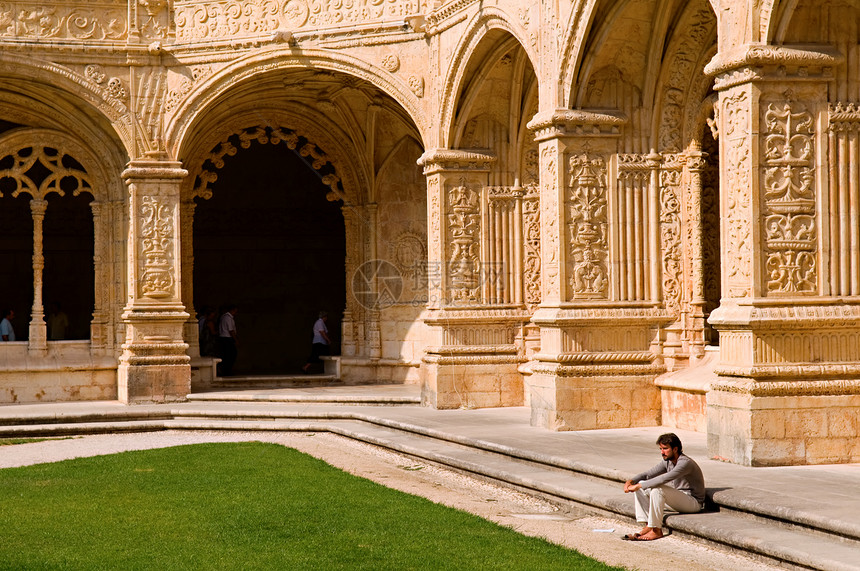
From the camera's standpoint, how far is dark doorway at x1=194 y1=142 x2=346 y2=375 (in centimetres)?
2133

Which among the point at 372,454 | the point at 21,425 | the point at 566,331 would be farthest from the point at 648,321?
the point at 21,425

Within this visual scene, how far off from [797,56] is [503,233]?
628 centimetres

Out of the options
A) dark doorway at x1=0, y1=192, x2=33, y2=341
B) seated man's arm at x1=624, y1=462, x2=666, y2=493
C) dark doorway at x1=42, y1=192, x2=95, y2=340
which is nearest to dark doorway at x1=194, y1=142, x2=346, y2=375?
dark doorway at x1=42, y1=192, x2=95, y2=340

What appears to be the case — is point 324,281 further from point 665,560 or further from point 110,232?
point 665,560

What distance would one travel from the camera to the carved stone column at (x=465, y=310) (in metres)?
13.9

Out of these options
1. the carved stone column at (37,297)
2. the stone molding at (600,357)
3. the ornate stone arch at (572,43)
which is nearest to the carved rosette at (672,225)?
the stone molding at (600,357)

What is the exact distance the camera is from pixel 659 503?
6824 mm

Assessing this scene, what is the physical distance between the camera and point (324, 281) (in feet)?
71.5

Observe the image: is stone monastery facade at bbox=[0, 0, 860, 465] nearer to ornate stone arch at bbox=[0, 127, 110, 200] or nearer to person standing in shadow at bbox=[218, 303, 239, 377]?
ornate stone arch at bbox=[0, 127, 110, 200]

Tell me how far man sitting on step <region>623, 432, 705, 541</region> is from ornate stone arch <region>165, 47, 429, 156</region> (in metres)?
7.99

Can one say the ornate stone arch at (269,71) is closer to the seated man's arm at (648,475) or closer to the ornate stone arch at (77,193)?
the ornate stone arch at (77,193)

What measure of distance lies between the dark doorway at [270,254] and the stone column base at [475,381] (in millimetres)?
8047

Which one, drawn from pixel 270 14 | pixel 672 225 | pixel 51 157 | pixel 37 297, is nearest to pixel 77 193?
pixel 51 157

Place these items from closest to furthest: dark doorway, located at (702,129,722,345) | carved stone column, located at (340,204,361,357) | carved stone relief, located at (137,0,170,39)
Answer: dark doorway, located at (702,129,722,345)
carved stone relief, located at (137,0,170,39)
carved stone column, located at (340,204,361,357)
